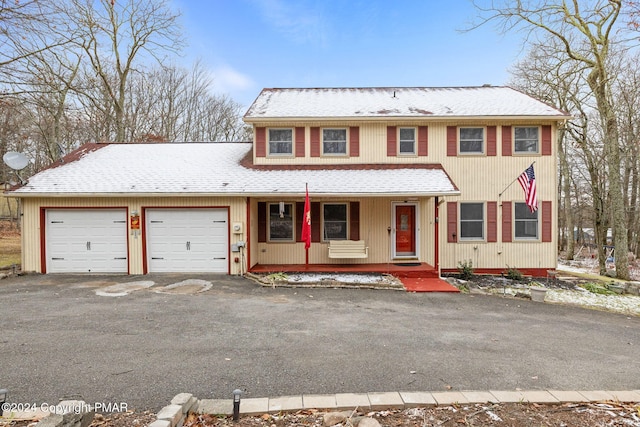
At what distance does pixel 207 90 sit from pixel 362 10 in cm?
1506

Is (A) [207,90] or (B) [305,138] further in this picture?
(A) [207,90]

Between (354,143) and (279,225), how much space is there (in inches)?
156

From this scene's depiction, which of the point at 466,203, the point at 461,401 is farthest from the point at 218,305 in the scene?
the point at 466,203

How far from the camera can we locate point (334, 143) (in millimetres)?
11859

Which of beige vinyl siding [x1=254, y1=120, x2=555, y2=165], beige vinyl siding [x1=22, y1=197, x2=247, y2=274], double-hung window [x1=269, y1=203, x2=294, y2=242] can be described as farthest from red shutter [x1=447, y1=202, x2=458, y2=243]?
beige vinyl siding [x1=22, y1=197, x2=247, y2=274]

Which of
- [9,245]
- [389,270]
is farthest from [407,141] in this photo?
[9,245]

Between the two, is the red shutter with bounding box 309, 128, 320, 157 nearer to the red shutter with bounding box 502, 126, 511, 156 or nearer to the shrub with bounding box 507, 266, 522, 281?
the red shutter with bounding box 502, 126, 511, 156

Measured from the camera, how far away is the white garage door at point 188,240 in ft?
33.9

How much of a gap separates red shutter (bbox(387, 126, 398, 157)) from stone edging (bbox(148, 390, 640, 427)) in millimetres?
9168

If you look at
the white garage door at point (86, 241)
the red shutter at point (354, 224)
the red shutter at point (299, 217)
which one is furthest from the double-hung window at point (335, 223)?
the white garage door at point (86, 241)

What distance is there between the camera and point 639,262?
21.3 metres

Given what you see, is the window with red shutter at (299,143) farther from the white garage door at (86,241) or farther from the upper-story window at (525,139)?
the upper-story window at (525,139)

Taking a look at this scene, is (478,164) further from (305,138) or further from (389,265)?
(305,138)

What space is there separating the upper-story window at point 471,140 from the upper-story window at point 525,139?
1143mm
